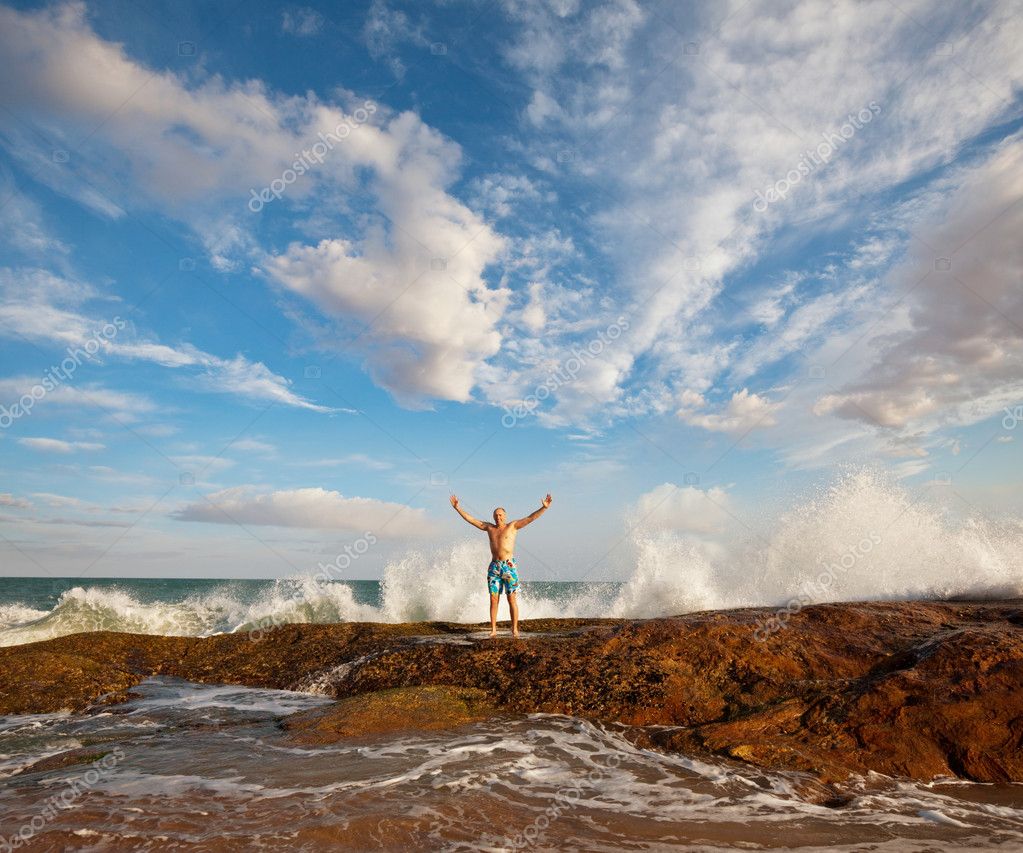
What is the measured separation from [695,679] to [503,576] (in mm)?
4103

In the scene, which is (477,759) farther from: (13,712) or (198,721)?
(13,712)

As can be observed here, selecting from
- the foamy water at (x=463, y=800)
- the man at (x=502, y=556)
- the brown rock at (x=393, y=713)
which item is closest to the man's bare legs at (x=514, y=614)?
the man at (x=502, y=556)

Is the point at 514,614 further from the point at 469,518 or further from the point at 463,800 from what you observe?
the point at 463,800

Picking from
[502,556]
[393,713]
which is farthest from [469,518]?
[393,713]

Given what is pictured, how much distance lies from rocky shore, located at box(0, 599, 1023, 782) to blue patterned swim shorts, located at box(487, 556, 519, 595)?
916mm

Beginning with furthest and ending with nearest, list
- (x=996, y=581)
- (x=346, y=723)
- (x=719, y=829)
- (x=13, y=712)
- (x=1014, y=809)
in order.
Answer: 1. (x=996, y=581)
2. (x=13, y=712)
3. (x=346, y=723)
4. (x=1014, y=809)
5. (x=719, y=829)

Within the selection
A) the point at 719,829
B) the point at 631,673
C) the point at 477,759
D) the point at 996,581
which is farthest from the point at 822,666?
the point at 996,581

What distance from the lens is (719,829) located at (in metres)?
3.76

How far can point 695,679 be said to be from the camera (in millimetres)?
6637

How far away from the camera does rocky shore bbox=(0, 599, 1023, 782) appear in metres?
5.04

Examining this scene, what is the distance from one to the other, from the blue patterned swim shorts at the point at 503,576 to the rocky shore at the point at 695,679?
3.01ft

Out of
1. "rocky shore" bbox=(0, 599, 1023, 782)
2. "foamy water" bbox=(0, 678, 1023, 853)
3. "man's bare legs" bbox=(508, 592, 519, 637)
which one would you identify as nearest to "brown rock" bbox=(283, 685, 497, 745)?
"rocky shore" bbox=(0, 599, 1023, 782)

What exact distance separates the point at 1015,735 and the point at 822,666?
209 centimetres

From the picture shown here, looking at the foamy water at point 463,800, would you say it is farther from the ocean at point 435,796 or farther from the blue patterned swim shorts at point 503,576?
the blue patterned swim shorts at point 503,576
